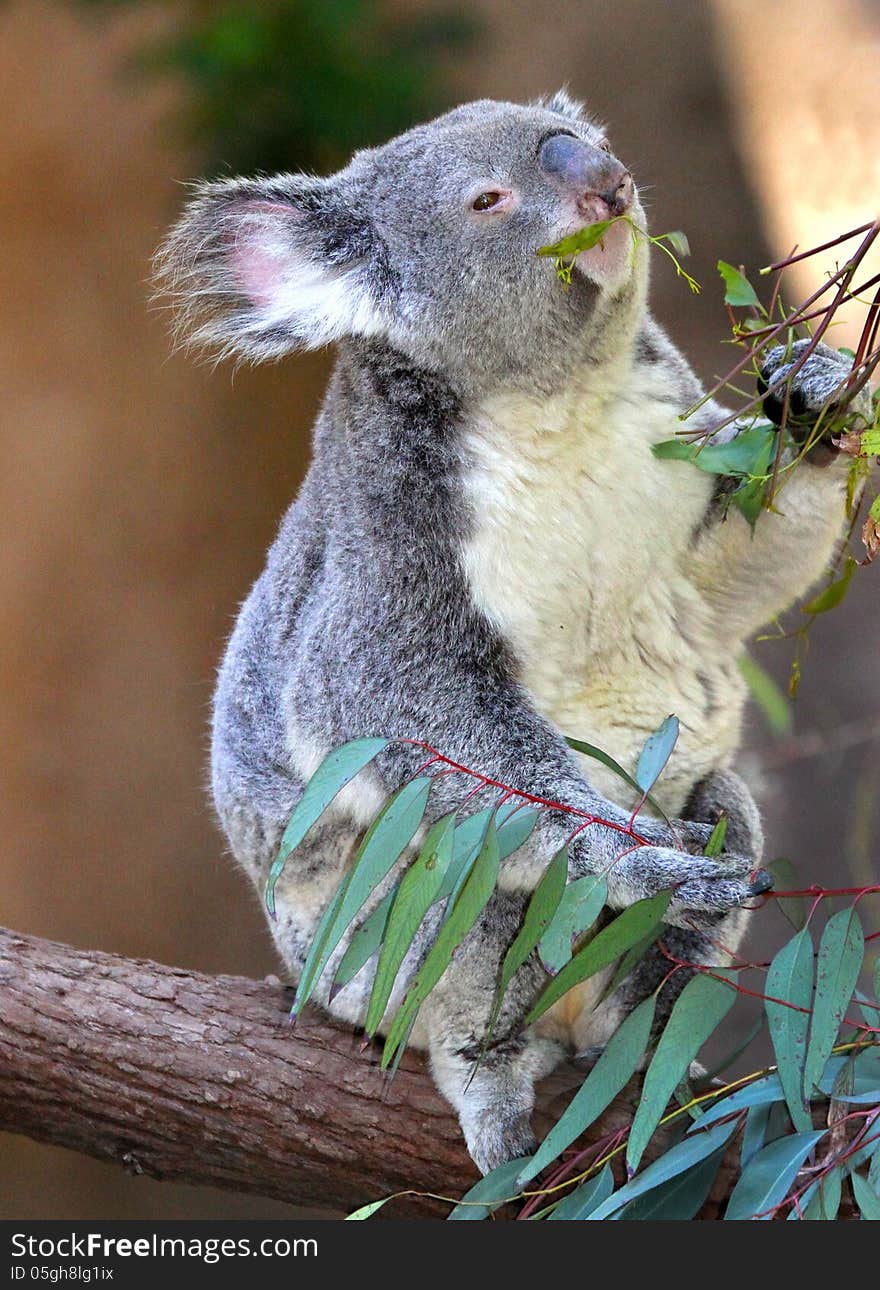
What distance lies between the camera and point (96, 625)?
5.85 m

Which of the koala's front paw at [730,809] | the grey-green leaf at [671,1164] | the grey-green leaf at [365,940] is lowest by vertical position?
the grey-green leaf at [671,1164]

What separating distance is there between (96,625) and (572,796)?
4017mm

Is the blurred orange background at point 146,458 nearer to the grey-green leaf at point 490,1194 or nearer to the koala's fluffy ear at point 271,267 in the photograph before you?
the koala's fluffy ear at point 271,267

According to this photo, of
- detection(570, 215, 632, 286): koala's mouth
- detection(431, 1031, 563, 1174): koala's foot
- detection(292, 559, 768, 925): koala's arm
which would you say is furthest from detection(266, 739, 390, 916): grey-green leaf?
detection(570, 215, 632, 286): koala's mouth

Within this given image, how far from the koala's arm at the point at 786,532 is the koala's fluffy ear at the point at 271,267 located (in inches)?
28.2

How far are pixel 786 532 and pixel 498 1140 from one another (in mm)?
1160

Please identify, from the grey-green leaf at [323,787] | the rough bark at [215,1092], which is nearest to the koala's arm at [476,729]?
the grey-green leaf at [323,787]

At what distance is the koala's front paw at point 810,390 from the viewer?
7.26 ft

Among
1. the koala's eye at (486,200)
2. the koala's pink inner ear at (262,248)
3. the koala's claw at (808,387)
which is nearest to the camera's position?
the koala's claw at (808,387)

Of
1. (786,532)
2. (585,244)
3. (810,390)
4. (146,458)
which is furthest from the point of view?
(146,458)

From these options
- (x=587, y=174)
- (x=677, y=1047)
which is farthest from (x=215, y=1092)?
(x=587, y=174)

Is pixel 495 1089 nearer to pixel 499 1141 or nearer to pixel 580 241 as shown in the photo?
pixel 499 1141

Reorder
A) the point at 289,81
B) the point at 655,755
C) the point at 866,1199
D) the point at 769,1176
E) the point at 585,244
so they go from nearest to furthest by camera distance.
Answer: the point at 866,1199 → the point at 769,1176 → the point at 585,244 → the point at 655,755 → the point at 289,81

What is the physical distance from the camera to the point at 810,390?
2275 millimetres
